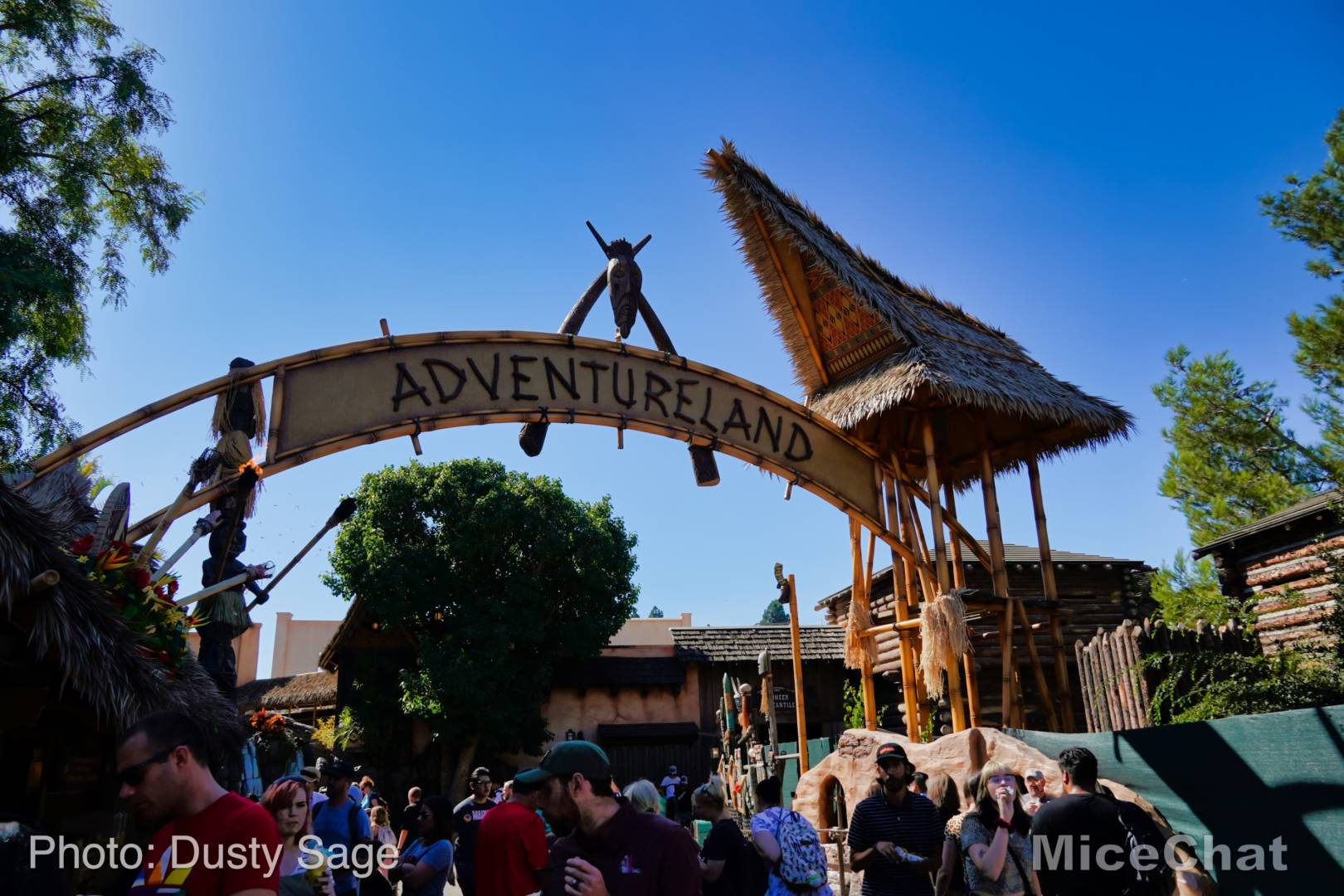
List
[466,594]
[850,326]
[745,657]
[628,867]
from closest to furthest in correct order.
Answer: [628,867] < [850,326] < [466,594] < [745,657]

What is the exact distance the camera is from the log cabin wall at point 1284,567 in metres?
13.8

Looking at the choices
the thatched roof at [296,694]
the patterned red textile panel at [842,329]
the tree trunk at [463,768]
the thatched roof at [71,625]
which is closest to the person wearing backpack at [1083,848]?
the thatched roof at [71,625]

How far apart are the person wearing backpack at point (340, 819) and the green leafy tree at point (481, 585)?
53.1 feet

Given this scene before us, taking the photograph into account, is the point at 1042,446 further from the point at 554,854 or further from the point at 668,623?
the point at 668,623

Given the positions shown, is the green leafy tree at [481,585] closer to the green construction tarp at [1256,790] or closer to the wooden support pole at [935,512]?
the wooden support pole at [935,512]

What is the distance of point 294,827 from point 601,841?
7.54ft

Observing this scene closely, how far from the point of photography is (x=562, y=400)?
950 cm

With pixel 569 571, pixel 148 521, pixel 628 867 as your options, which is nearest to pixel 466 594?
pixel 569 571

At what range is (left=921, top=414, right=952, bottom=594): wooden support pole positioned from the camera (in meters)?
10.9

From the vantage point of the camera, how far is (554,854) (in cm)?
312

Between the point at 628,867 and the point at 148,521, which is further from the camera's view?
the point at 148,521

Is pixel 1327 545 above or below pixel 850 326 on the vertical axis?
below

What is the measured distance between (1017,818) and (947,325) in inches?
350

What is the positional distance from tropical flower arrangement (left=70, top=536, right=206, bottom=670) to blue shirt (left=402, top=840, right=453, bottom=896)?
200cm
